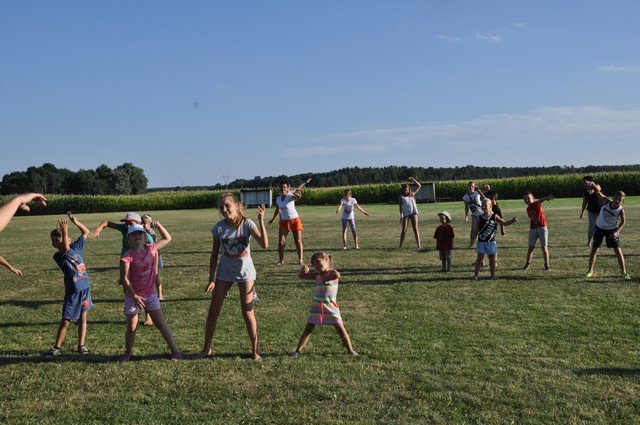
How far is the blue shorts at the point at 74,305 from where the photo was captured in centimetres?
708

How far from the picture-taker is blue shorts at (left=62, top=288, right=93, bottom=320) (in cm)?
708

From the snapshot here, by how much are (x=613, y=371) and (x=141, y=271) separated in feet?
17.4

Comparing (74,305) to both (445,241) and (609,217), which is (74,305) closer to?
(445,241)

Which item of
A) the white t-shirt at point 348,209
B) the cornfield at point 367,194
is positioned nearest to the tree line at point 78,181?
the cornfield at point 367,194

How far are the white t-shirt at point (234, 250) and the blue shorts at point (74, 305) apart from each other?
1.92m

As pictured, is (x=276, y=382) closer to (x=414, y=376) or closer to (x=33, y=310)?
(x=414, y=376)

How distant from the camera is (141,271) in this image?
21.7 feet

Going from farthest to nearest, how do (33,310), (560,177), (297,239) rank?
1. (560,177)
2. (297,239)
3. (33,310)

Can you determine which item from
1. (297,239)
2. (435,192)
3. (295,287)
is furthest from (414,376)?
(435,192)

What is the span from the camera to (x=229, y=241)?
6.57 m

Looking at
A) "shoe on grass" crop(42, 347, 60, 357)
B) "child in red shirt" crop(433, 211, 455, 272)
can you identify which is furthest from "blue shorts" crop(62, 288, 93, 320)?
"child in red shirt" crop(433, 211, 455, 272)

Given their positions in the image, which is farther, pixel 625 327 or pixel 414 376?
pixel 625 327

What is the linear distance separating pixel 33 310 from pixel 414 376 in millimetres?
7144

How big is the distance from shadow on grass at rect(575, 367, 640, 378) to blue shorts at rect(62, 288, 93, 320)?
19.2ft
